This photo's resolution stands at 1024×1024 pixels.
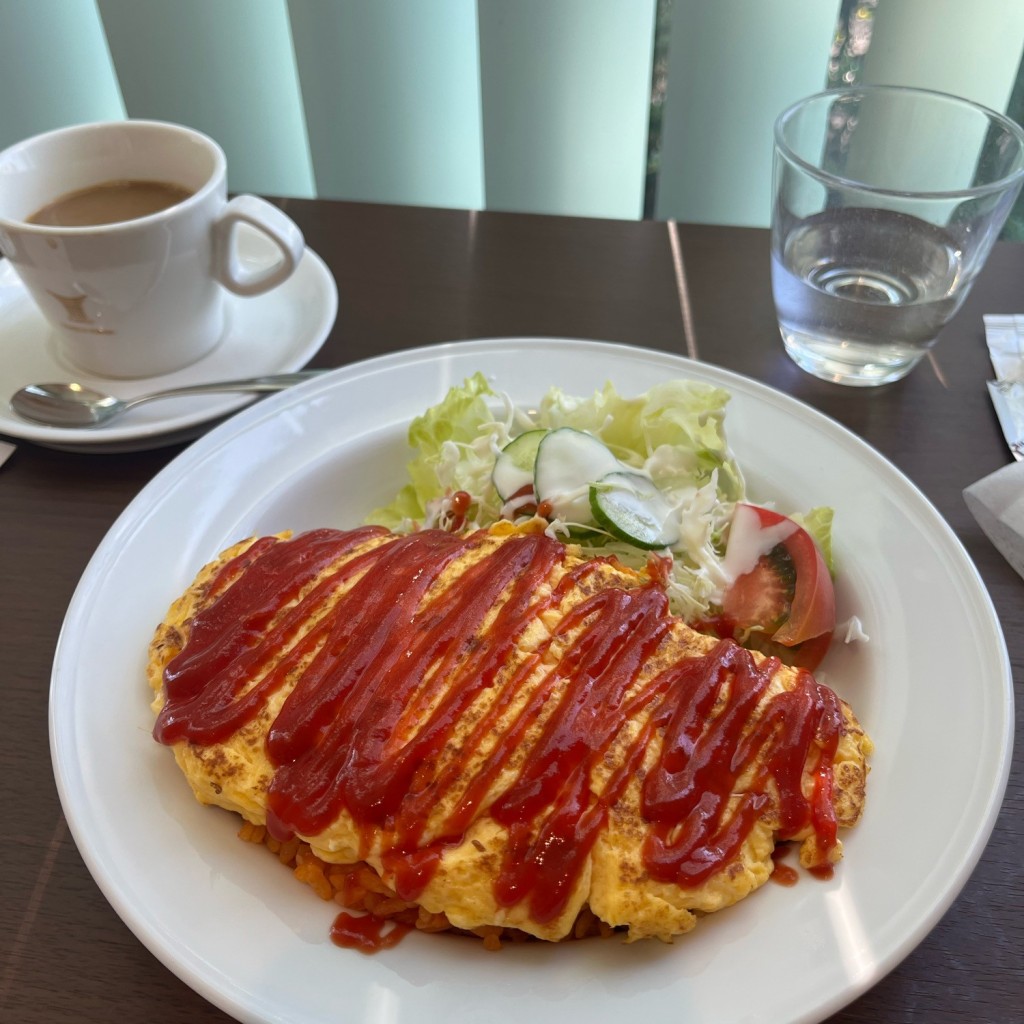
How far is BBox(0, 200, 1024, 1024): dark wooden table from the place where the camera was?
139cm

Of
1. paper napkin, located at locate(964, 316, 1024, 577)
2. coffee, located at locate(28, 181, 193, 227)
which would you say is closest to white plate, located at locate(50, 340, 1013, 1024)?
paper napkin, located at locate(964, 316, 1024, 577)

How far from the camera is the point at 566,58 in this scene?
11.7 feet

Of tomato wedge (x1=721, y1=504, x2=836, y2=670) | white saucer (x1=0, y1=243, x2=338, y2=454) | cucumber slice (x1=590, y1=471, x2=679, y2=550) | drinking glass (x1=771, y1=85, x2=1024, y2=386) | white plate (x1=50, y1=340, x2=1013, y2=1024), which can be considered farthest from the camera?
drinking glass (x1=771, y1=85, x2=1024, y2=386)

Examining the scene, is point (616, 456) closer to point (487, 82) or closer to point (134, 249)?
point (134, 249)

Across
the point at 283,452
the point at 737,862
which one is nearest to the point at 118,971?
the point at 737,862

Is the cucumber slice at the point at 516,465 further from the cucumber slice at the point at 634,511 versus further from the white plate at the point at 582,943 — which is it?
the white plate at the point at 582,943

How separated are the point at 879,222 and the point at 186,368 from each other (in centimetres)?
186

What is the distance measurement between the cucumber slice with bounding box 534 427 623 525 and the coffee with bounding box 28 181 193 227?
48.9 inches

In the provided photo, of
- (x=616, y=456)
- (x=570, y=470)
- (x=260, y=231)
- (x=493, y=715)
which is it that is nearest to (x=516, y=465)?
(x=570, y=470)

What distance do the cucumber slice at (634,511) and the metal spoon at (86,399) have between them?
2.57 ft

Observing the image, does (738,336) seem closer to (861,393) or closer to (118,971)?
(861,393)

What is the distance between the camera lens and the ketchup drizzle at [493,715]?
1324 mm

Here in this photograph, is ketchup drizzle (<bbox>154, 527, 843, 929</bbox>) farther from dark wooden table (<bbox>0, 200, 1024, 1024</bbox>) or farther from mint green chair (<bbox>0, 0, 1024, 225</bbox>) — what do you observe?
mint green chair (<bbox>0, 0, 1024, 225</bbox>)

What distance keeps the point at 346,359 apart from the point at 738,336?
115 cm
